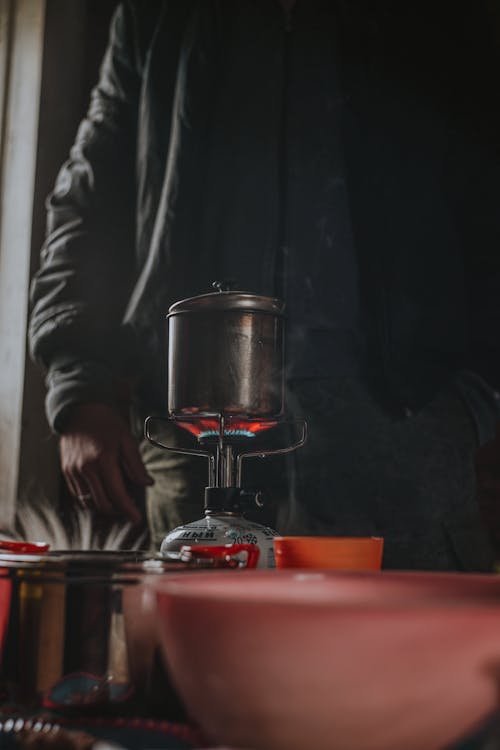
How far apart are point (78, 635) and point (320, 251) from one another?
1190 mm

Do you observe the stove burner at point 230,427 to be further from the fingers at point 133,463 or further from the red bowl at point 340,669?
the fingers at point 133,463

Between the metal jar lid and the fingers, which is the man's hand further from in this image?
the metal jar lid

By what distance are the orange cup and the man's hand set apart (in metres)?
1.07

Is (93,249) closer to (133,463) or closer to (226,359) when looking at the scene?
(133,463)

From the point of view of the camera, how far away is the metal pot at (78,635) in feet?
0.83

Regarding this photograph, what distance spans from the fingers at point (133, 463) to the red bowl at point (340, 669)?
133 centimetres

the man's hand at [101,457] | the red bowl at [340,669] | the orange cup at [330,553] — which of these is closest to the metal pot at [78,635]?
the red bowl at [340,669]

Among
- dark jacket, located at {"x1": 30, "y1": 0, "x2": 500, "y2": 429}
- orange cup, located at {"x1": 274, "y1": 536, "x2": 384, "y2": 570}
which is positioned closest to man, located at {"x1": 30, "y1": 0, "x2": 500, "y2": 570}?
dark jacket, located at {"x1": 30, "y1": 0, "x2": 500, "y2": 429}

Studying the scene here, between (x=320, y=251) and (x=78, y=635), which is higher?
(x=320, y=251)

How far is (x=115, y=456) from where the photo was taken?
1.51 meters

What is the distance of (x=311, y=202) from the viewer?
1430mm

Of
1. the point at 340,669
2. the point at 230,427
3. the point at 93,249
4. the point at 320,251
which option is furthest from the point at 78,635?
the point at 93,249

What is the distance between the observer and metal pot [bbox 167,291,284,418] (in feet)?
2.51

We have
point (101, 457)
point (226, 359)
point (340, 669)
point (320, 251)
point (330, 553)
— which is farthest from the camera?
point (101, 457)
